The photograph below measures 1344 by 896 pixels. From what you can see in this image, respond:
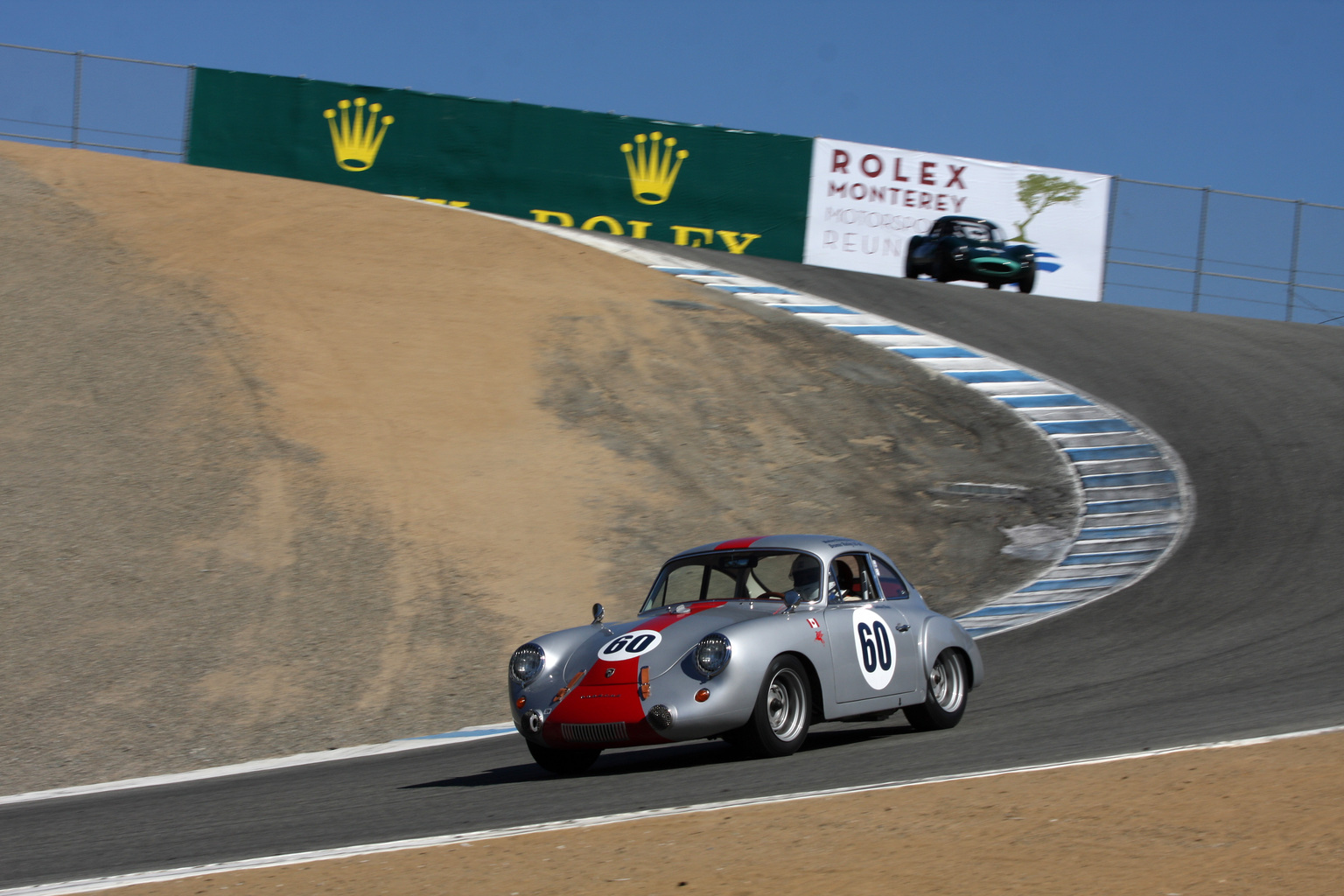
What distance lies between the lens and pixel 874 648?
24.7 ft

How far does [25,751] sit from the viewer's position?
9.12 metres

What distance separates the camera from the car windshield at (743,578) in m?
7.50

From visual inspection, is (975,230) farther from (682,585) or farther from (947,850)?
(947,850)

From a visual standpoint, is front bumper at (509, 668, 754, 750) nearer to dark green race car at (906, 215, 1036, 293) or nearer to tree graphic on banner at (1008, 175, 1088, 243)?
dark green race car at (906, 215, 1036, 293)

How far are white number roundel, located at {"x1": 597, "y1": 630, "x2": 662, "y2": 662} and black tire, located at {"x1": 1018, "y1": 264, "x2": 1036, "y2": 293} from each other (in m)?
19.6

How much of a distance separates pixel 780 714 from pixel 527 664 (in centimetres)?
140

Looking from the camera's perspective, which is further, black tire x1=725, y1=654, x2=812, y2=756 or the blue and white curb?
the blue and white curb

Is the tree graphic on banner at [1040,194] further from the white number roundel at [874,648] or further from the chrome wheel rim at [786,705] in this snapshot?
the chrome wheel rim at [786,705]

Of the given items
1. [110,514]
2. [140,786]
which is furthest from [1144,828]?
[110,514]

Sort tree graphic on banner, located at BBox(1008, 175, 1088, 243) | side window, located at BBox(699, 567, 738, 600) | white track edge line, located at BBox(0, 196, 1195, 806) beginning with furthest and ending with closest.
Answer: tree graphic on banner, located at BBox(1008, 175, 1088, 243) < white track edge line, located at BBox(0, 196, 1195, 806) < side window, located at BBox(699, 567, 738, 600)

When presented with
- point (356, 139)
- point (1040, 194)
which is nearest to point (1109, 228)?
point (1040, 194)

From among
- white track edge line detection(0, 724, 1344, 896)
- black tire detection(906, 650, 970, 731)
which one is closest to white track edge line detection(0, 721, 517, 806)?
black tire detection(906, 650, 970, 731)

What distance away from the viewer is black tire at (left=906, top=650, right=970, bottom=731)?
7.88 meters

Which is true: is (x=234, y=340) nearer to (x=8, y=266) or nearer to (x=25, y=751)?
(x=8, y=266)
